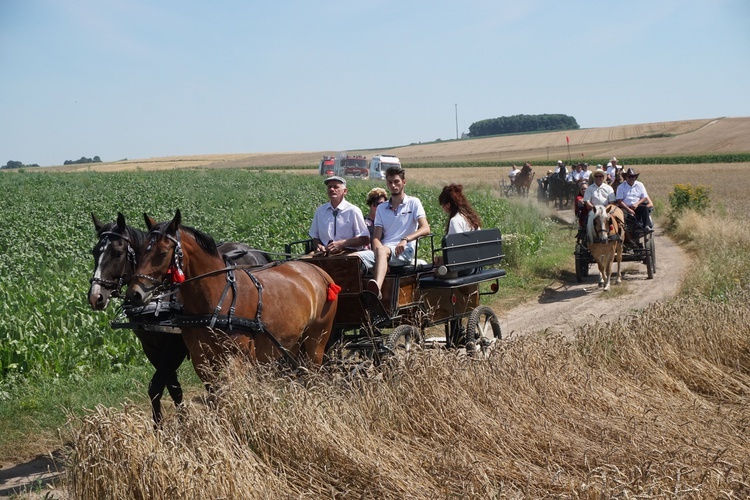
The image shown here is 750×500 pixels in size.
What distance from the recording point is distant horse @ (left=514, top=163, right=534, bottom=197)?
37.6m

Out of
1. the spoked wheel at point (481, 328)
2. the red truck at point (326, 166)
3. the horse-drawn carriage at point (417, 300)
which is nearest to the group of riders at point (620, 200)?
the spoked wheel at point (481, 328)

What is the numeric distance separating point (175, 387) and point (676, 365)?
443 cm

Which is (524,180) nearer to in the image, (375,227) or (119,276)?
(375,227)

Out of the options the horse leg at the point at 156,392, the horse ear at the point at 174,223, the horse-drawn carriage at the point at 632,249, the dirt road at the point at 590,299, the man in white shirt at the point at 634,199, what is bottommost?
the dirt road at the point at 590,299

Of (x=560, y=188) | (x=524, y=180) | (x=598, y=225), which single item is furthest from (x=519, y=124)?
(x=598, y=225)

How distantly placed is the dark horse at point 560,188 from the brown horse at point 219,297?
26877mm

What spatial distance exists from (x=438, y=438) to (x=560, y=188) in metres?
29.3

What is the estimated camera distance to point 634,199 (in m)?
17.5

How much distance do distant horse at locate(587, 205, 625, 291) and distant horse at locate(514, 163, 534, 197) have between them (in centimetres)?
2184

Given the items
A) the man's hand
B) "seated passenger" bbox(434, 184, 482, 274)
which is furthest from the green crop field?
"seated passenger" bbox(434, 184, 482, 274)

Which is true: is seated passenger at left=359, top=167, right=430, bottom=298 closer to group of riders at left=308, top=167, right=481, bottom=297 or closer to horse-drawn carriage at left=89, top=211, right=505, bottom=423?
group of riders at left=308, top=167, right=481, bottom=297

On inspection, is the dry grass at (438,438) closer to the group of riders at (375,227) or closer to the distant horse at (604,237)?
the group of riders at (375,227)

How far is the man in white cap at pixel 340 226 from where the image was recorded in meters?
8.20

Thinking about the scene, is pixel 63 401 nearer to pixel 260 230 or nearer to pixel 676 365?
pixel 676 365
